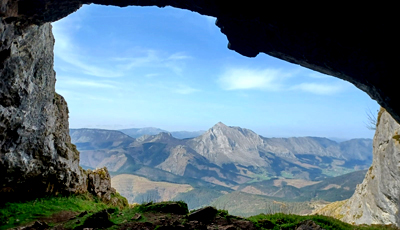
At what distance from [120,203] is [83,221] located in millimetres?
15073

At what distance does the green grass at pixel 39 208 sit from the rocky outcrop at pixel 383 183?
35.8 m

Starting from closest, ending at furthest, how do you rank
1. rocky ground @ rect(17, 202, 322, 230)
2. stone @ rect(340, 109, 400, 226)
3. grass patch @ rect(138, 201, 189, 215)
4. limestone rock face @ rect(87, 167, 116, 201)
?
rocky ground @ rect(17, 202, 322, 230), grass patch @ rect(138, 201, 189, 215), stone @ rect(340, 109, 400, 226), limestone rock face @ rect(87, 167, 116, 201)

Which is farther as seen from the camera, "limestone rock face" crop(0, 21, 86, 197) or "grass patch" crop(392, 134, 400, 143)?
"grass patch" crop(392, 134, 400, 143)

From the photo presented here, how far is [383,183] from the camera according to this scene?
1208 inches

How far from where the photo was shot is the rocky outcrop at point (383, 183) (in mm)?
27712

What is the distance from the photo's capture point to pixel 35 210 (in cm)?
1817

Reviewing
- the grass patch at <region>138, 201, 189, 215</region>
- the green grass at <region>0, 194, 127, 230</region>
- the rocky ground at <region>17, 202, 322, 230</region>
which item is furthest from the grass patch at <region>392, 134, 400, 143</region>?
the green grass at <region>0, 194, 127, 230</region>

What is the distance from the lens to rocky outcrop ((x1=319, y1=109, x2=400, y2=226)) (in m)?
27.7

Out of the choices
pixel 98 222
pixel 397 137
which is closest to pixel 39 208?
pixel 98 222

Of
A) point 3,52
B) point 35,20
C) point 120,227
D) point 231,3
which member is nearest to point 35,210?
point 120,227

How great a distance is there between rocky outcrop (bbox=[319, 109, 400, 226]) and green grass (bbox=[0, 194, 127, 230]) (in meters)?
35.8

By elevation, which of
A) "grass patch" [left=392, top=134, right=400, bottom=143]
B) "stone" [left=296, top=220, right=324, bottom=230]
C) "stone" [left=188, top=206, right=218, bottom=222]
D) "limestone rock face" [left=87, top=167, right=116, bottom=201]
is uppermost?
"grass patch" [left=392, top=134, right=400, bottom=143]

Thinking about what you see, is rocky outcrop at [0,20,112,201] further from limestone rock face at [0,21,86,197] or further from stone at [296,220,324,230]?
stone at [296,220,324,230]

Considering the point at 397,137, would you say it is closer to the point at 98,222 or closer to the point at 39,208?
the point at 98,222
